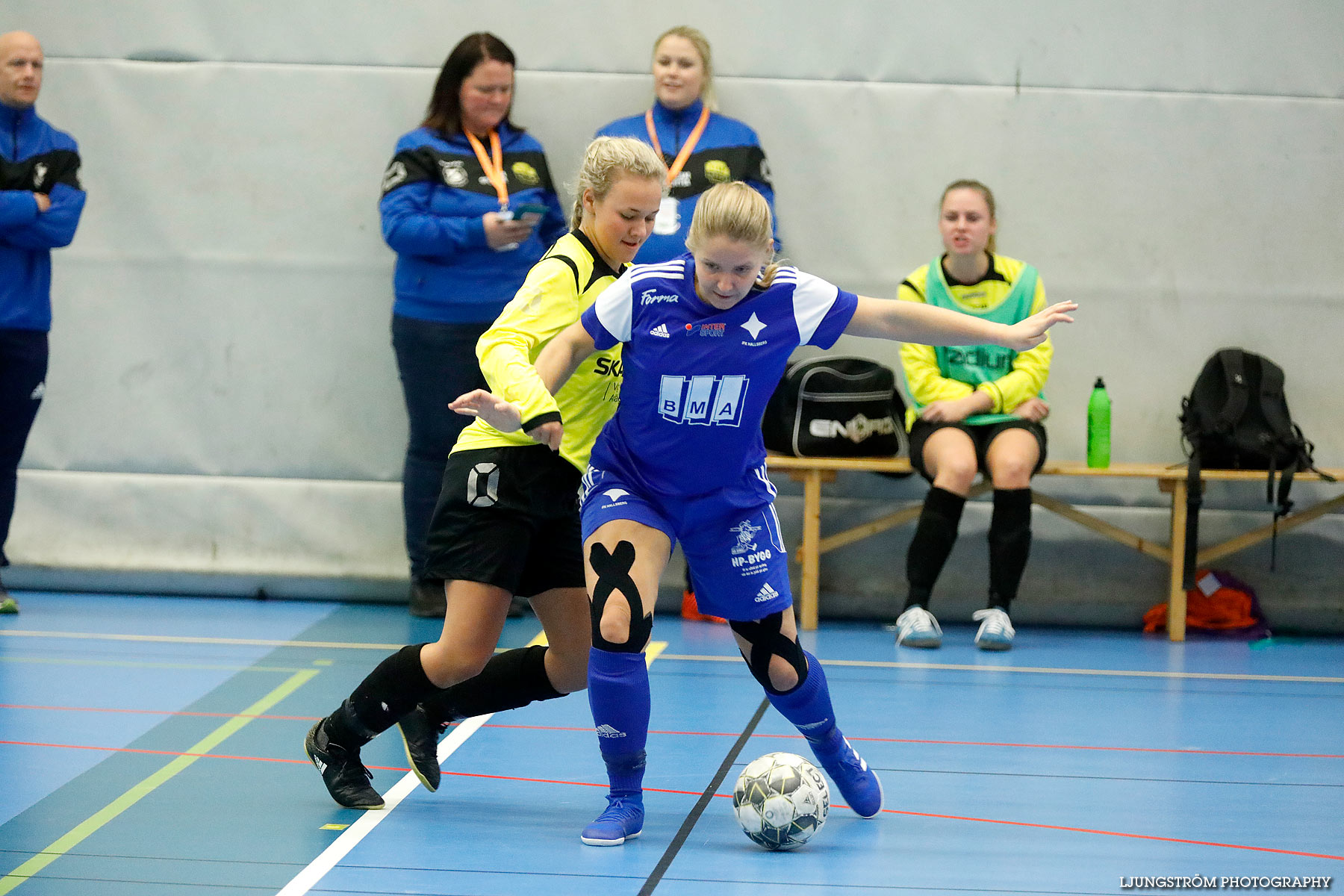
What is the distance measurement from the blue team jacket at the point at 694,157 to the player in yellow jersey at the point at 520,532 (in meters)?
2.57

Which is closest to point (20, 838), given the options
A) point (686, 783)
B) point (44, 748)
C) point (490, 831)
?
point (44, 748)

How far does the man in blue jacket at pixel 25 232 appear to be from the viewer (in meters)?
5.94

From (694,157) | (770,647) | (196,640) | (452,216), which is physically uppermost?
(694,157)

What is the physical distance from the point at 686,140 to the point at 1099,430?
2.29 metres

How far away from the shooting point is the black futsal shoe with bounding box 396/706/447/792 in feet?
12.2

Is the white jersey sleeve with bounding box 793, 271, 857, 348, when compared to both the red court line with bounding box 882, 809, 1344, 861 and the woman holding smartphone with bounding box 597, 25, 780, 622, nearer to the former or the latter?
the red court line with bounding box 882, 809, 1344, 861

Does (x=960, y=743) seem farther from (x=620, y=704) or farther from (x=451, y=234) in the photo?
(x=451, y=234)

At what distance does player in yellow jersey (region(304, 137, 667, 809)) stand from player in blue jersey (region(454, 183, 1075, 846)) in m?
0.14

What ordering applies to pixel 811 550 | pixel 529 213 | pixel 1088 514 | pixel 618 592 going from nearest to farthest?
1. pixel 618 592
2. pixel 529 213
3. pixel 811 550
4. pixel 1088 514

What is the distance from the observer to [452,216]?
6156 millimetres

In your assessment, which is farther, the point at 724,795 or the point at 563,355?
the point at 724,795

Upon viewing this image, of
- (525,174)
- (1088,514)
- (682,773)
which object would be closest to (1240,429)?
(1088,514)

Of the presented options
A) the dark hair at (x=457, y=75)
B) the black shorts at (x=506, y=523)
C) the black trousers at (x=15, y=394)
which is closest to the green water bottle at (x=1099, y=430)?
the dark hair at (x=457, y=75)

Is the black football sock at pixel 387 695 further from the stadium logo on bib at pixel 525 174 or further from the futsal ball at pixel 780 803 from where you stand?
the stadium logo on bib at pixel 525 174
